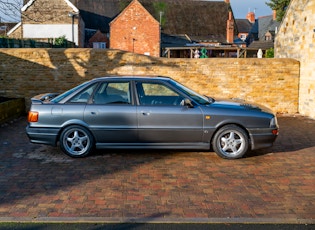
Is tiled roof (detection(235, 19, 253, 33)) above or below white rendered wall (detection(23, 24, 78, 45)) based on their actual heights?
above

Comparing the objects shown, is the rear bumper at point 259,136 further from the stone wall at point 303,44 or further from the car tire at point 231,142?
the stone wall at point 303,44

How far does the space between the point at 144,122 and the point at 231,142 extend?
1.70 metres

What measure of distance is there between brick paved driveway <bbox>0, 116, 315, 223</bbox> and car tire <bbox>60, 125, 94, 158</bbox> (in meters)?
0.18

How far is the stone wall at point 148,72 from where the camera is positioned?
45.8ft

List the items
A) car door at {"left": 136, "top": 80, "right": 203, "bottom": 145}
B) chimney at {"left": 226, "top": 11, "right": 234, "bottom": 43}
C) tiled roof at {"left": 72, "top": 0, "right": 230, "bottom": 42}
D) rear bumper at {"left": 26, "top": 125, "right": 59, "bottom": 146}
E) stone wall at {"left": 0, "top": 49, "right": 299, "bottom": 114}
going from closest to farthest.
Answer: car door at {"left": 136, "top": 80, "right": 203, "bottom": 145} → rear bumper at {"left": 26, "top": 125, "right": 59, "bottom": 146} → stone wall at {"left": 0, "top": 49, "right": 299, "bottom": 114} → tiled roof at {"left": 72, "top": 0, "right": 230, "bottom": 42} → chimney at {"left": 226, "top": 11, "right": 234, "bottom": 43}

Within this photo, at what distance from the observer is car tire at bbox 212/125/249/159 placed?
7730 mm

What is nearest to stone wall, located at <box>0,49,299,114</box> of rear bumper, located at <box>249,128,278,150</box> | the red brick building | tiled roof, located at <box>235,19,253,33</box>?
rear bumper, located at <box>249,128,278,150</box>

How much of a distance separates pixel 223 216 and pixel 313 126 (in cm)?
774

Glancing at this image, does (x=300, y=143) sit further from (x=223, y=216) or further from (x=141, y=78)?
(x=223, y=216)

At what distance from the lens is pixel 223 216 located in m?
5.01

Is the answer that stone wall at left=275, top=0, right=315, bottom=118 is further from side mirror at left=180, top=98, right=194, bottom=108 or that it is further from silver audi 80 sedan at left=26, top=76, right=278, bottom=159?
side mirror at left=180, top=98, right=194, bottom=108

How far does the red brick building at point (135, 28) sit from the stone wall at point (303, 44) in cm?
3489

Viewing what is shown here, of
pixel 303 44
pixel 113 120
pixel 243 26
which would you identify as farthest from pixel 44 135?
pixel 243 26

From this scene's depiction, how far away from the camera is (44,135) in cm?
789
